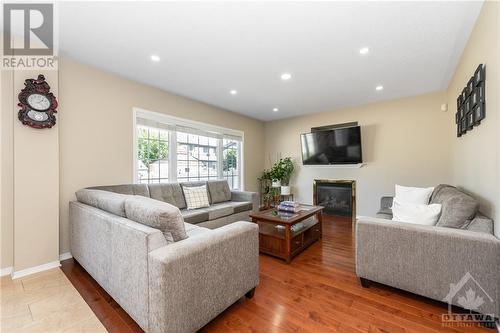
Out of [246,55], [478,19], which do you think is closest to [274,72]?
[246,55]

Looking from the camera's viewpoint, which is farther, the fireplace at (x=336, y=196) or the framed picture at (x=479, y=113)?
the fireplace at (x=336, y=196)

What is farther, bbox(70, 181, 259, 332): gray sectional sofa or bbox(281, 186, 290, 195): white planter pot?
bbox(281, 186, 290, 195): white planter pot

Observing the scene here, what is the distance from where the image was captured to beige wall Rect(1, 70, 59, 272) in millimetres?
2244

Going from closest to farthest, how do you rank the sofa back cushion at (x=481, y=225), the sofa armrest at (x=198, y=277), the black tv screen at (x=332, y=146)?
the sofa armrest at (x=198, y=277) → the sofa back cushion at (x=481, y=225) → the black tv screen at (x=332, y=146)

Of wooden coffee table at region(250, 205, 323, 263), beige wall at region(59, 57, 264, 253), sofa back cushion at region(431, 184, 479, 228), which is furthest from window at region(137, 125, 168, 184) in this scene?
sofa back cushion at region(431, 184, 479, 228)

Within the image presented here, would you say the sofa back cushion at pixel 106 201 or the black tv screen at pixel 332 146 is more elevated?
the black tv screen at pixel 332 146

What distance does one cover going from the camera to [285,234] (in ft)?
9.00

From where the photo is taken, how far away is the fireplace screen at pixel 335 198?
488 cm

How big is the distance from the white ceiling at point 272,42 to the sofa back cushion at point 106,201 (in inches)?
65.1

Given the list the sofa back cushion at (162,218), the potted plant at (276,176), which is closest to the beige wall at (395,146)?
the potted plant at (276,176)

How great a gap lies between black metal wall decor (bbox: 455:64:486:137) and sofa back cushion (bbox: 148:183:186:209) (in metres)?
3.77

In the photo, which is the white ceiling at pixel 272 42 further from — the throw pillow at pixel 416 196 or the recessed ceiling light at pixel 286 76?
the throw pillow at pixel 416 196

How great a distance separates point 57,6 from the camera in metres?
1.85
